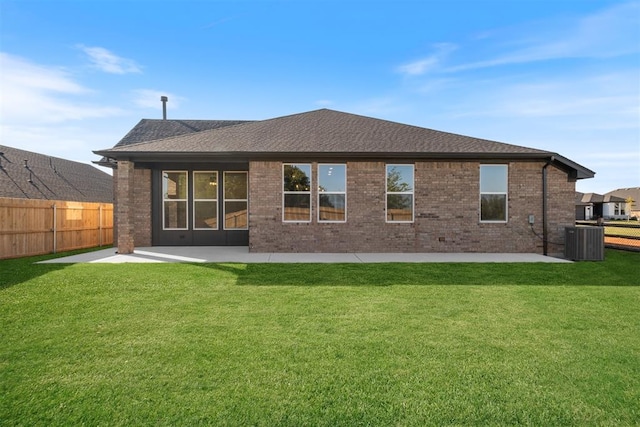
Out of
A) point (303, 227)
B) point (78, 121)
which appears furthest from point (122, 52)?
point (303, 227)

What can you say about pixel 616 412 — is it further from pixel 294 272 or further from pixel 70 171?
pixel 70 171

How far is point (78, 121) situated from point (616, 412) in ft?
85.5

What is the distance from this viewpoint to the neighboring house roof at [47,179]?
21.4m

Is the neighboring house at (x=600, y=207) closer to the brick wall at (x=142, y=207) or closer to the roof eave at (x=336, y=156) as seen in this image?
the roof eave at (x=336, y=156)

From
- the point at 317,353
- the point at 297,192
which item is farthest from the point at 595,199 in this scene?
the point at 317,353

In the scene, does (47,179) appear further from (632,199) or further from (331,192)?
(632,199)

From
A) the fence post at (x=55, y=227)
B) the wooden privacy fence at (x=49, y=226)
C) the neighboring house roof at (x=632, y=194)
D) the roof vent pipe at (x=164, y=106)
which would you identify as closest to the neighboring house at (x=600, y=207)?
the neighboring house roof at (x=632, y=194)

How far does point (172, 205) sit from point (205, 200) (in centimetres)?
133

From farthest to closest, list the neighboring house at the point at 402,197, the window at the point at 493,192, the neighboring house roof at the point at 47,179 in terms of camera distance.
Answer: the neighboring house roof at the point at 47,179 → the window at the point at 493,192 → the neighboring house at the point at 402,197

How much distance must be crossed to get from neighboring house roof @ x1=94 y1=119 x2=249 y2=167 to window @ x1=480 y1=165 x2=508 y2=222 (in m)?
13.8

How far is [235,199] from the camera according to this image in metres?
13.8

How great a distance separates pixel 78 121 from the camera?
67.7 feet

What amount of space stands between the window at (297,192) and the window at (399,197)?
292 cm

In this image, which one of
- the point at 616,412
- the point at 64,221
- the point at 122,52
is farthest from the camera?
the point at 122,52
